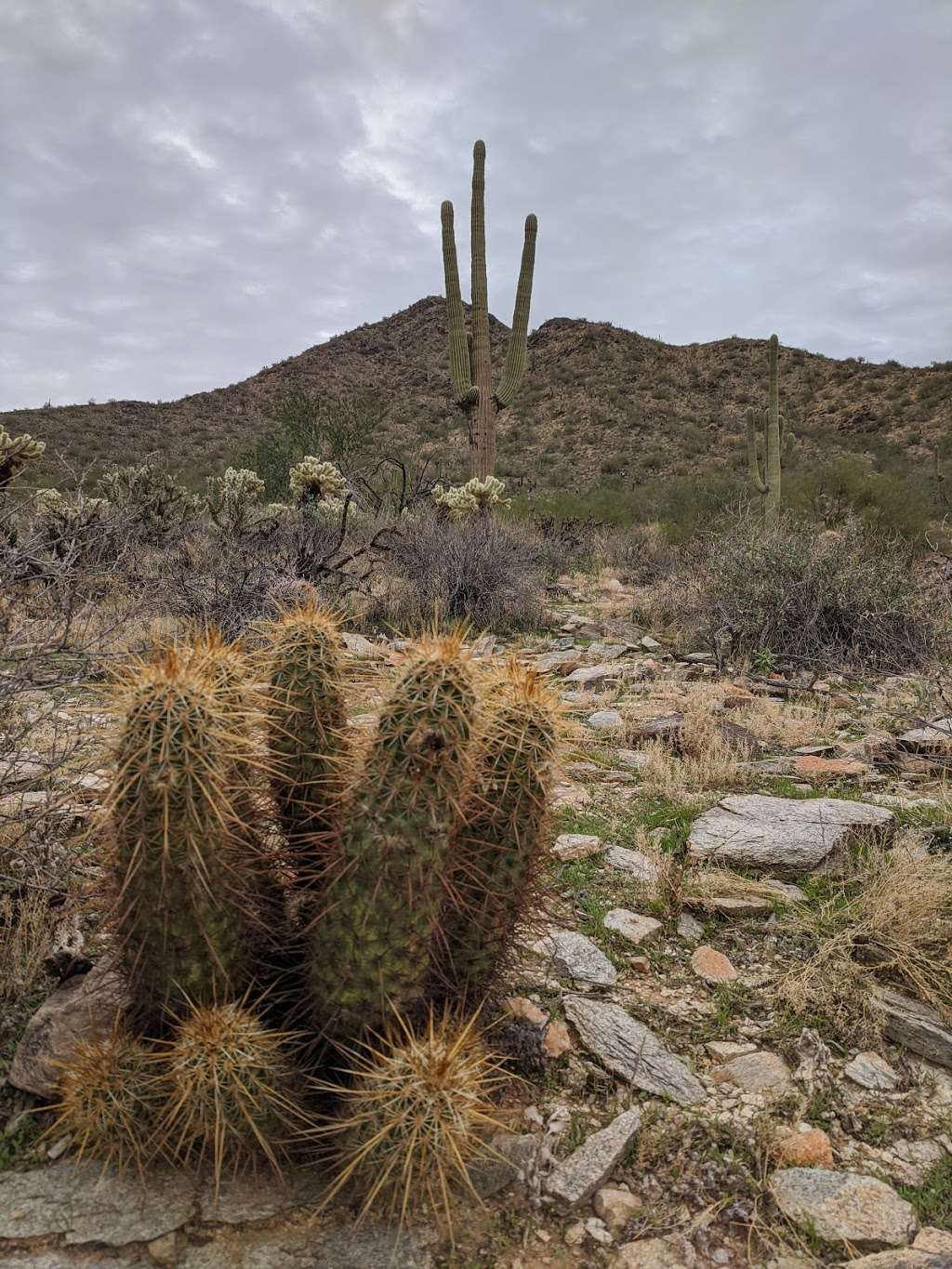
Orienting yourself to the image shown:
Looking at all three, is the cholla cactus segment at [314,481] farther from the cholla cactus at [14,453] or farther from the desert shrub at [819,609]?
the desert shrub at [819,609]

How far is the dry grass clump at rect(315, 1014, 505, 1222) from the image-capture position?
1.65 meters

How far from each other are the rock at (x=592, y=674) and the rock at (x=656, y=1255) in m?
4.76

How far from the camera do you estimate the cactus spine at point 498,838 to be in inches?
78.8

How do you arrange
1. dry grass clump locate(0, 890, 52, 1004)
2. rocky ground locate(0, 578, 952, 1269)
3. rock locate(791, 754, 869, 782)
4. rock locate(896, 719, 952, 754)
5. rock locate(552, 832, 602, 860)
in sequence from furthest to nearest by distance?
1. rock locate(896, 719, 952, 754)
2. rock locate(791, 754, 869, 782)
3. rock locate(552, 832, 602, 860)
4. dry grass clump locate(0, 890, 52, 1004)
5. rocky ground locate(0, 578, 952, 1269)

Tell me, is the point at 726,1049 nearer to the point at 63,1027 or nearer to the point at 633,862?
the point at 633,862

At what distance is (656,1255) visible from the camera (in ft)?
5.94

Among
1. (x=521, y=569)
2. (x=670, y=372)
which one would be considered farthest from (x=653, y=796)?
(x=670, y=372)

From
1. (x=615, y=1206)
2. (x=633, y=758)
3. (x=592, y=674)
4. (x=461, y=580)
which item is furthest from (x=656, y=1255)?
(x=461, y=580)

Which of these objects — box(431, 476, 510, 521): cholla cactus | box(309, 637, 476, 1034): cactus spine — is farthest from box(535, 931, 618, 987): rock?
box(431, 476, 510, 521): cholla cactus

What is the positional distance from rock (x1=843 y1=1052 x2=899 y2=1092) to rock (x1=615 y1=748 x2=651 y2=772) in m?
2.31

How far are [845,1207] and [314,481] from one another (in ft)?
32.6

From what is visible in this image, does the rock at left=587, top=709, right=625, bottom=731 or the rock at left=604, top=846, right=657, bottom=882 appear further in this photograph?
the rock at left=587, top=709, right=625, bottom=731

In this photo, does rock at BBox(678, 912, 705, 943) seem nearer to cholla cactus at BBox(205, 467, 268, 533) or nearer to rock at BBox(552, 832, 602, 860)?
rock at BBox(552, 832, 602, 860)

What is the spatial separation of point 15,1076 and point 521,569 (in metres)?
8.22
